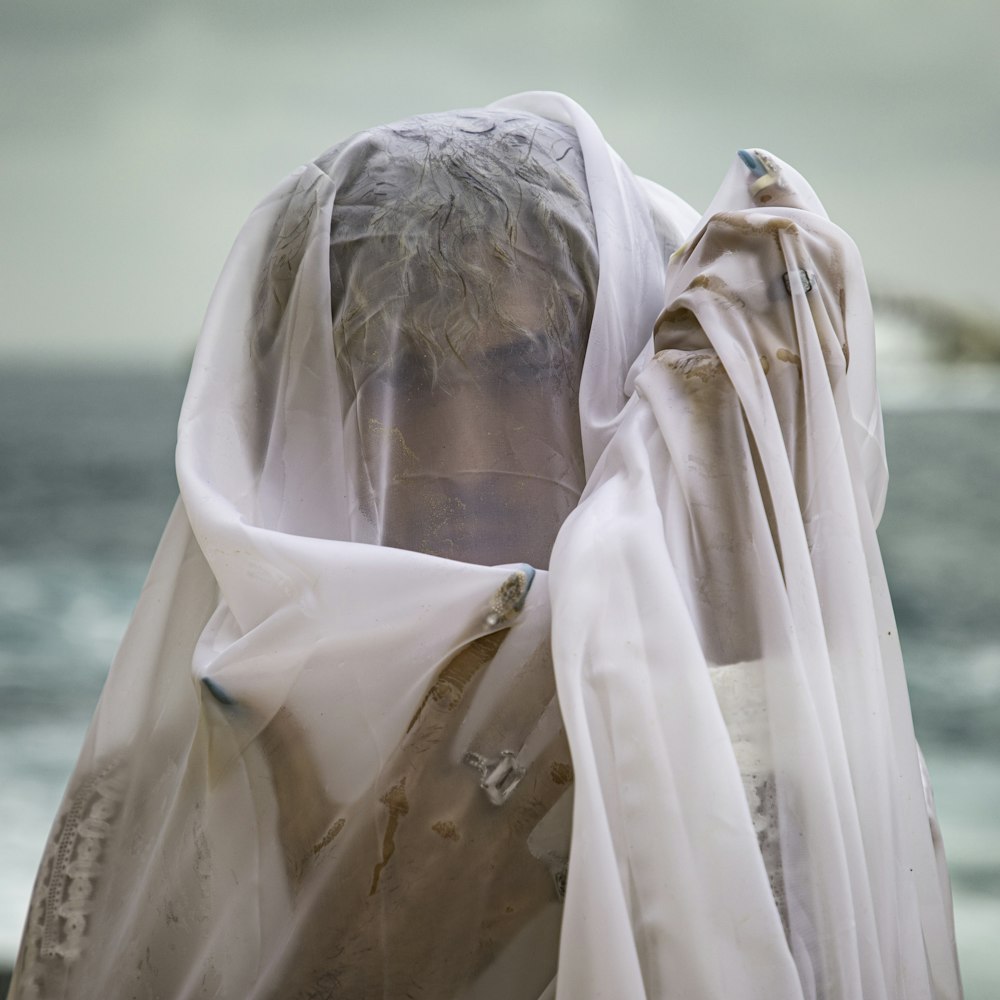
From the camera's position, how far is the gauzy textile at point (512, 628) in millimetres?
782

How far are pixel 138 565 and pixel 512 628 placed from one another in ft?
17.0

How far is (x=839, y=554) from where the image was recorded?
0.87 m

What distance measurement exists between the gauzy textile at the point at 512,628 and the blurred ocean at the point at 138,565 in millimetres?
1652

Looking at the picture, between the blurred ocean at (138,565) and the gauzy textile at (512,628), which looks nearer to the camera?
the gauzy textile at (512,628)

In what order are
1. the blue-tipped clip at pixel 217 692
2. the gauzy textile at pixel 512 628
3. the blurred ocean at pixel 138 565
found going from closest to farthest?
the gauzy textile at pixel 512 628 → the blue-tipped clip at pixel 217 692 → the blurred ocean at pixel 138 565

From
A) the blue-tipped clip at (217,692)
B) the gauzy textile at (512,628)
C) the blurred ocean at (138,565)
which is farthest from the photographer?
the blurred ocean at (138,565)

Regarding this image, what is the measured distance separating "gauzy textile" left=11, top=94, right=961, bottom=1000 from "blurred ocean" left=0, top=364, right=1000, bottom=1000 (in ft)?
5.42

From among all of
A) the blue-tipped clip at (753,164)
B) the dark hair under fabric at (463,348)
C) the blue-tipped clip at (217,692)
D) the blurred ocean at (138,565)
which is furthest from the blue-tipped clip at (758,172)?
the blurred ocean at (138,565)

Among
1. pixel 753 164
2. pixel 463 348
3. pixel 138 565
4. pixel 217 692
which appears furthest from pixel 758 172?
pixel 138 565

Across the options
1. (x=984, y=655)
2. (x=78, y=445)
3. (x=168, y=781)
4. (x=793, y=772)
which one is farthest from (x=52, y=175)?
(x=793, y=772)

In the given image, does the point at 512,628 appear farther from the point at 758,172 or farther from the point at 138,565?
the point at 138,565

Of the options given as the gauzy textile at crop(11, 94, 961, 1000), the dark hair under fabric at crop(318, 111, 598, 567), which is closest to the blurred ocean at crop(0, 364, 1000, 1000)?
the gauzy textile at crop(11, 94, 961, 1000)

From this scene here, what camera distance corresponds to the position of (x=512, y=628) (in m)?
0.87

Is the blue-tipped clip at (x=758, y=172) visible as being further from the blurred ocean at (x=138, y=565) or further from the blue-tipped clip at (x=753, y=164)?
the blurred ocean at (x=138, y=565)
